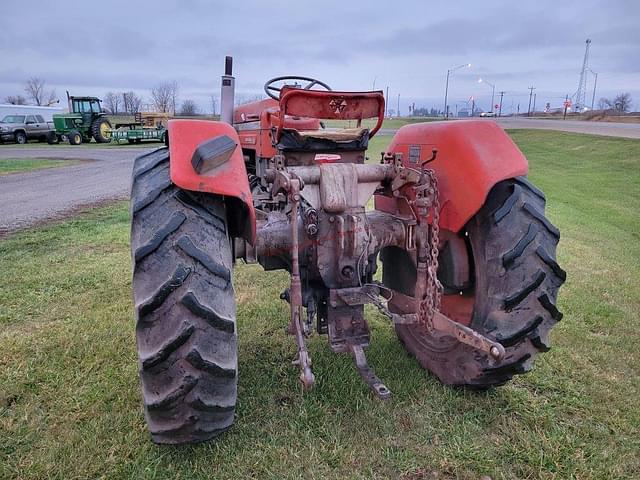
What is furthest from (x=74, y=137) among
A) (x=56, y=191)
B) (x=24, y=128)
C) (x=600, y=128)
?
(x=600, y=128)

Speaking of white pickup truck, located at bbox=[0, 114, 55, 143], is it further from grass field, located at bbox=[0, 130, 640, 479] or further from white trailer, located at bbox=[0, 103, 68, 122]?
grass field, located at bbox=[0, 130, 640, 479]

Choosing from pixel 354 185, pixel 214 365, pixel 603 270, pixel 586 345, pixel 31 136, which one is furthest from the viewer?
pixel 31 136

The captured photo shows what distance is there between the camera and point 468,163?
2.56 metres

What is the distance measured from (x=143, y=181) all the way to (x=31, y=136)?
34.5 metres

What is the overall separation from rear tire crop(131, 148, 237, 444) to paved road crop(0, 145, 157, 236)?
6115 millimetres

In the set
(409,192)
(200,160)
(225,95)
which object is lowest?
(409,192)

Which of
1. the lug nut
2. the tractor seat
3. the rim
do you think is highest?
the tractor seat

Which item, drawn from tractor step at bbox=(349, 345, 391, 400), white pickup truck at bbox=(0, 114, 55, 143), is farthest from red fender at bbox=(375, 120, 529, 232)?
white pickup truck at bbox=(0, 114, 55, 143)

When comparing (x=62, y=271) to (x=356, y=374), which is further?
(x=62, y=271)

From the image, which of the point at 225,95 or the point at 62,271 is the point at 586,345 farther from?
the point at 62,271

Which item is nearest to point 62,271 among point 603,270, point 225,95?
point 225,95

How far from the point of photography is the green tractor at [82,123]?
96.6ft

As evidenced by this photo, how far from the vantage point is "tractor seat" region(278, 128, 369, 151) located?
322 centimetres

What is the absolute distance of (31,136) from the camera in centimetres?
3139
